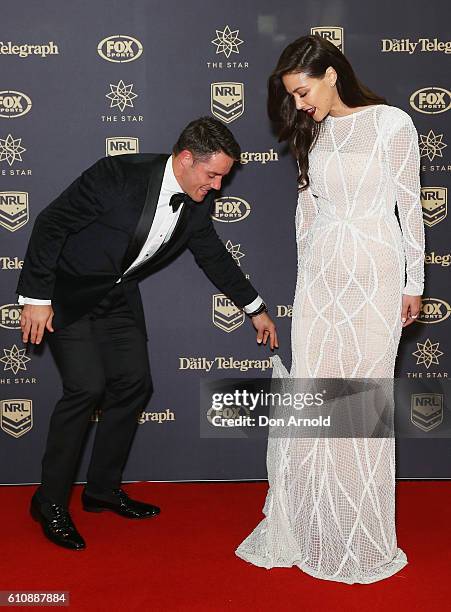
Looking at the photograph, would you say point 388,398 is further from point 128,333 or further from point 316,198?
point 128,333

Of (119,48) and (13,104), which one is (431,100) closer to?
(119,48)

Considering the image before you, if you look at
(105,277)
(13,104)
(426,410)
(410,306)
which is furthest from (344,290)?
(13,104)

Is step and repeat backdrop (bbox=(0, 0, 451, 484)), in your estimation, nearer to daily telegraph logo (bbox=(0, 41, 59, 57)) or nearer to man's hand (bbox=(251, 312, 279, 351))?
daily telegraph logo (bbox=(0, 41, 59, 57))

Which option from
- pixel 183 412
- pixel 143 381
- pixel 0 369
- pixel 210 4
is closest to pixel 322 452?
pixel 143 381

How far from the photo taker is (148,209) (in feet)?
9.19

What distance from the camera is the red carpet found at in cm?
241

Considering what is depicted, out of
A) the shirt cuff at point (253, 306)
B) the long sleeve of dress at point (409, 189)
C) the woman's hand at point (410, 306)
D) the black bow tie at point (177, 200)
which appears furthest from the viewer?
the shirt cuff at point (253, 306)

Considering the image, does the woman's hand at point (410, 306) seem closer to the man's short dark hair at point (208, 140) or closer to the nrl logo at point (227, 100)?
the man's short dark hair at point (208, 140)

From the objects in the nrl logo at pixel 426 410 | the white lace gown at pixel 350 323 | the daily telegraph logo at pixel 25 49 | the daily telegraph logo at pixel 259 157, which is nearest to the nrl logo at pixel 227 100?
the daily telegraph logo at pixel 259 157

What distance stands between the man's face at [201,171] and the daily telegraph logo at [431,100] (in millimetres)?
1014

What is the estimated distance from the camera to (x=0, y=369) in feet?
11.2

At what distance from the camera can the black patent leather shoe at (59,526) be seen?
9.09ft

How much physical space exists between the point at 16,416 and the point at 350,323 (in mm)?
1637

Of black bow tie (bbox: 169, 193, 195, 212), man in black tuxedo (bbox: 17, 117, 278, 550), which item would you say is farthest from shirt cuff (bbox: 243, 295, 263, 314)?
black bow tie (bbox: 169, 193, 195, 212)
